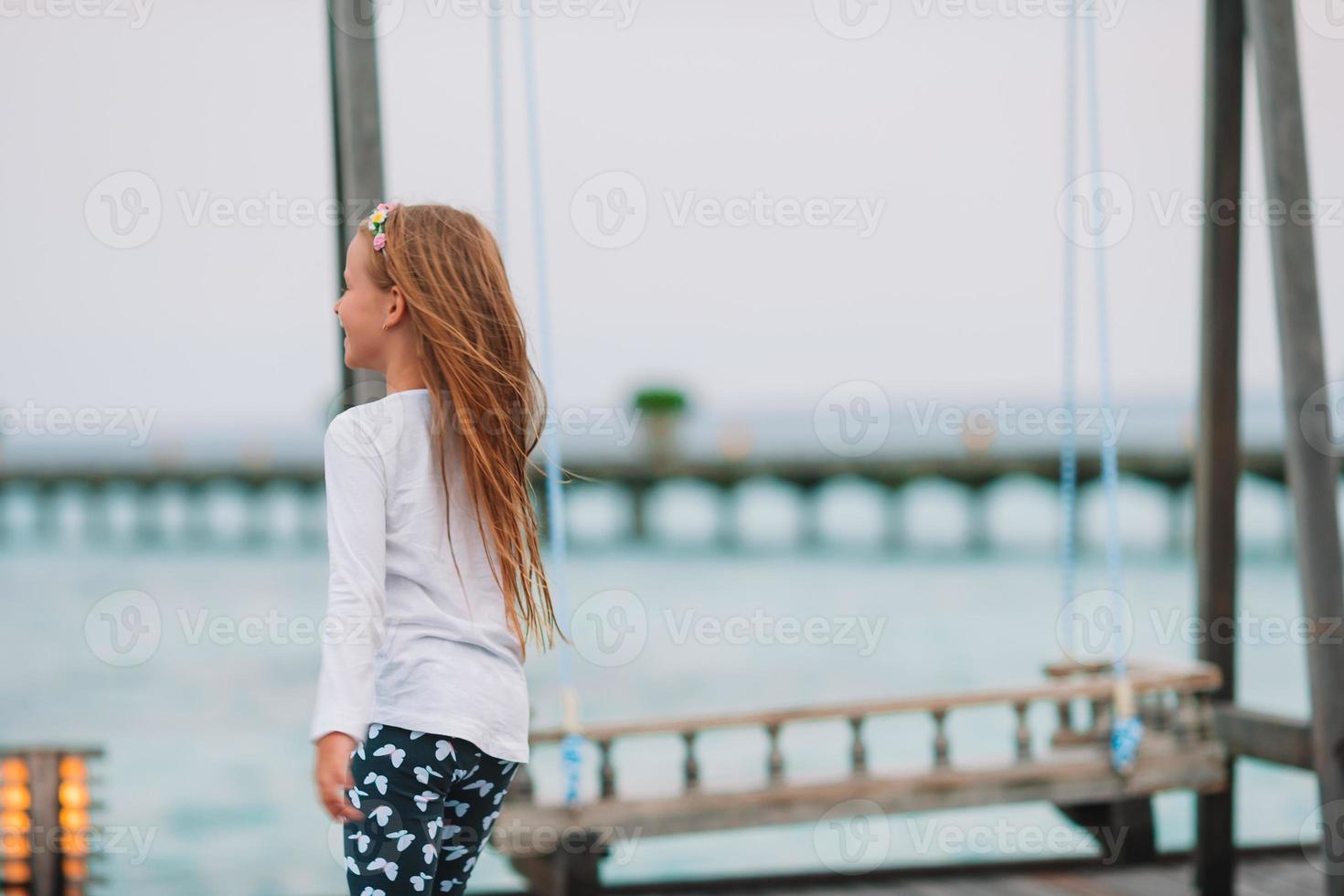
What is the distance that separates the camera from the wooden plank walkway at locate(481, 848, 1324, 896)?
13.1 feet

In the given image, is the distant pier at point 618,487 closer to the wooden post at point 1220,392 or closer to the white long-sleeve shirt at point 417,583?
the wooden post at point 1220,392

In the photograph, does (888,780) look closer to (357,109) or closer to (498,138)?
(498,138)

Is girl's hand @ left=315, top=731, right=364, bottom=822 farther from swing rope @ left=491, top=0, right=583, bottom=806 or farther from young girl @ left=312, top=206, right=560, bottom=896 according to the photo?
swing rope @ left=491, top=0, right=583, bottom=806

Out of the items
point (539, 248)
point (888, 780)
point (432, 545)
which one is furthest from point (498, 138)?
point (888, 780)

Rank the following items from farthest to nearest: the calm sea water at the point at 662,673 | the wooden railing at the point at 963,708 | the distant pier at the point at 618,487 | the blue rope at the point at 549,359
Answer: the distant pier at the point at 618,487
the calm sea water at the point at 662,673
the wooden railing at the point at 963,708
the blue rope at the point at 549,359

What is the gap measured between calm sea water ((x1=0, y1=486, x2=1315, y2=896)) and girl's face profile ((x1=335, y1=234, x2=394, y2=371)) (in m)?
1.73

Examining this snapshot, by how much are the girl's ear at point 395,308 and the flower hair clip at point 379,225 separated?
0.05 m

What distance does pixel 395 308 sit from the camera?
1.71 m

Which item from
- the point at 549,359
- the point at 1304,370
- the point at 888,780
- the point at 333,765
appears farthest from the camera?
the point at 888,780

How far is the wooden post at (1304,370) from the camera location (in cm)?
316

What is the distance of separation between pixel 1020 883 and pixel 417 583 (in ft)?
9.58

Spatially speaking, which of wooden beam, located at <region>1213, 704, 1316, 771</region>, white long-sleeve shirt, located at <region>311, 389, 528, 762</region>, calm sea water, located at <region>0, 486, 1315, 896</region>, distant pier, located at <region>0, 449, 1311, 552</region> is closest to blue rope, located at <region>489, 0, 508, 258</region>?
calm sea water, located at <region>0, 486, 1315, 896</region>

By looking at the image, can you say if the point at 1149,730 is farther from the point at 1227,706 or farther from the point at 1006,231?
the point at 1006,231

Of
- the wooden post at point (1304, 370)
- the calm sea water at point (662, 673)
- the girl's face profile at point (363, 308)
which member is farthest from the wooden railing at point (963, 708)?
the girl's face profile at point (363, 308)
